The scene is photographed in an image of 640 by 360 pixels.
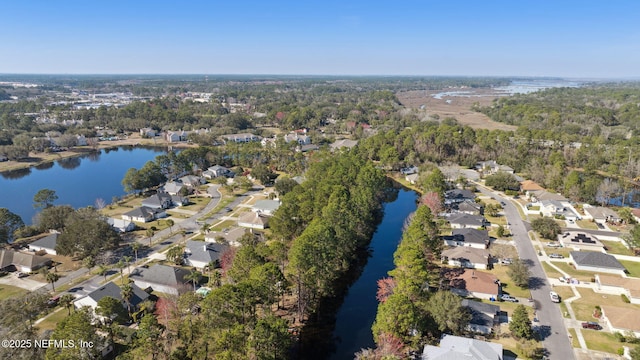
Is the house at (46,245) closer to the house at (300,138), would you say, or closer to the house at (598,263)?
the house at (598,263)

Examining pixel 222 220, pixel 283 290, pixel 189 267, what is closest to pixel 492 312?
pixel 283 290

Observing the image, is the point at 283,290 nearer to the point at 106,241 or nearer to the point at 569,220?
the point at 106,241

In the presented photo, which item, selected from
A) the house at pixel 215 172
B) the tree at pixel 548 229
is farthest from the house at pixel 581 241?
the house at pixel 215 172

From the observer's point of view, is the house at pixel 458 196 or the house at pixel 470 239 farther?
the house at pixel 458 196

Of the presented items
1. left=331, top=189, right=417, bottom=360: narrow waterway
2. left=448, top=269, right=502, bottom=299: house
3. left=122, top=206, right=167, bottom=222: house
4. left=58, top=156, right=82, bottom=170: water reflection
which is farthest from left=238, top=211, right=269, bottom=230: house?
left=58, top=156, right=82, bottom=170: water reflection

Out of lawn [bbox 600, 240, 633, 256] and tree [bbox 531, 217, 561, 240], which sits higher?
tree [bbox 531, 217, 561, 240]

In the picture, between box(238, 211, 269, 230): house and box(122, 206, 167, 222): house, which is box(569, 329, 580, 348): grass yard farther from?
box(122, 206, 167, 222): house
